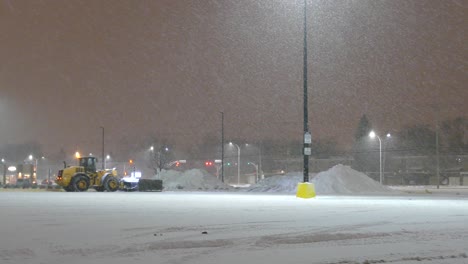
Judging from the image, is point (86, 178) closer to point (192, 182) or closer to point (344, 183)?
point (192, 182)

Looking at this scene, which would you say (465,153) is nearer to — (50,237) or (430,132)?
(430,132)

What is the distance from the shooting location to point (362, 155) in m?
129

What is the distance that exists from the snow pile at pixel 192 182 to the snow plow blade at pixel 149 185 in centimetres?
880

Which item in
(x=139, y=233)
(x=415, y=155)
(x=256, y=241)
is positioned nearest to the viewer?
(x=256, y=241)

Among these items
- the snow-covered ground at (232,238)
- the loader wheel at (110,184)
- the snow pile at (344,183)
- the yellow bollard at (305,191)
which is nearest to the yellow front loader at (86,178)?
the loader wheel at (110,184)

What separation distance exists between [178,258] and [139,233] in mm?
3542

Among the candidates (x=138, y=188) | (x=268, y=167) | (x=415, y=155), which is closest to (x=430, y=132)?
(x=415, y=155)

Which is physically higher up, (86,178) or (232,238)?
(86,178)

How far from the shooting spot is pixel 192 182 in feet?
193

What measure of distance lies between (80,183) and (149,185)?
5535 millimetres

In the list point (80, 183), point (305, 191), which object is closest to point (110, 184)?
point (80, 183)

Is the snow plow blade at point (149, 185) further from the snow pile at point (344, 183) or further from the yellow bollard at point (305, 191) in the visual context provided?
the yellow bollard at point (305, 191)

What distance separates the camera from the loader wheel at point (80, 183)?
145 ft

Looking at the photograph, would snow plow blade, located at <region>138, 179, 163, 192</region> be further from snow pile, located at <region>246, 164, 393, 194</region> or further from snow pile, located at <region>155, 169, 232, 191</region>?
snow pile, located at <region>155, 169, 232, 191</region>
